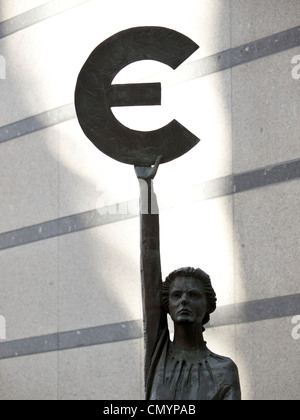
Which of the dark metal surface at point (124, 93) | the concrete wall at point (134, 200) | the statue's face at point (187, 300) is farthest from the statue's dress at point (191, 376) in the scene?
the concrete wall at point (134, 200)

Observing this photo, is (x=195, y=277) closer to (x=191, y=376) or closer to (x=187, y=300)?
(x=187, y=300)

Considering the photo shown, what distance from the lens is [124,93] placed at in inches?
314

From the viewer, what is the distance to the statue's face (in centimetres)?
759

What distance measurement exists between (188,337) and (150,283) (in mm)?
372

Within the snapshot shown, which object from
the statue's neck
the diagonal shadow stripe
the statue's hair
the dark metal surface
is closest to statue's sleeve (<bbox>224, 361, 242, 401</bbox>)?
the statue's neck

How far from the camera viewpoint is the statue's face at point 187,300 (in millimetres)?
7590

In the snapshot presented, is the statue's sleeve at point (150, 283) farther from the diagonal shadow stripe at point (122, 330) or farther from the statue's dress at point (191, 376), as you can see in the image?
the diagonal shadow stripe at point (122, 330)

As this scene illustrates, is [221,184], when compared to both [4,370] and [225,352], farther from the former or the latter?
[4,370]

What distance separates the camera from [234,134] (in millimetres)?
10867

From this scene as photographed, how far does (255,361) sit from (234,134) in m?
1.84

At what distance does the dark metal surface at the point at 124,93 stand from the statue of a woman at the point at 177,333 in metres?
0.16

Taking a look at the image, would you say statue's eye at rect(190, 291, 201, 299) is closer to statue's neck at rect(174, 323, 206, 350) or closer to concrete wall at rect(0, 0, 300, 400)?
statue's neck at rect(174, 323, 206, 350)

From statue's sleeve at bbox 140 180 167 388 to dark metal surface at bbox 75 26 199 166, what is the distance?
0.34 m
